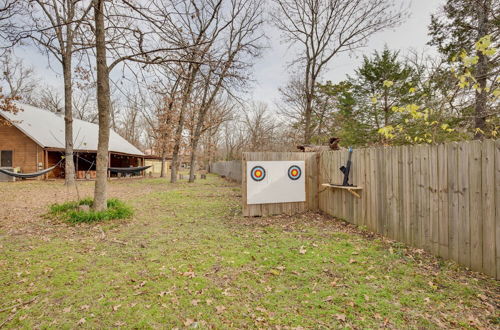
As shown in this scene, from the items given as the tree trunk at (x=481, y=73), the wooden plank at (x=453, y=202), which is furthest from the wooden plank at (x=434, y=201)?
the tree trunk at (x=481, y=73)

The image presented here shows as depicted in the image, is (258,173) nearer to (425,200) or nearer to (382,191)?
(382,191)

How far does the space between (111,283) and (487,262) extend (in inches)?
178

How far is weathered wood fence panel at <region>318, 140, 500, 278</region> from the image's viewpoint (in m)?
2.82

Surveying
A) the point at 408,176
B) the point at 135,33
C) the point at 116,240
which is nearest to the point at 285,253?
the point at 408,176

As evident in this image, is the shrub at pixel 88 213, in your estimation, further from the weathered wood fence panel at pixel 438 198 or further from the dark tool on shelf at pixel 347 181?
the weathered wood fence panel at pixel 438 198

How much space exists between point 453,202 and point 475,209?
0.26 metres

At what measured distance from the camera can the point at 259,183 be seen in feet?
19.4

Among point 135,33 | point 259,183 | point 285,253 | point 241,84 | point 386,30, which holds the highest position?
point 386,30

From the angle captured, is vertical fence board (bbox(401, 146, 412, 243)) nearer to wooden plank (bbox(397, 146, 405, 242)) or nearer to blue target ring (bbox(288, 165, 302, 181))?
wooden plank (bbox(397, 146, 405, 242))

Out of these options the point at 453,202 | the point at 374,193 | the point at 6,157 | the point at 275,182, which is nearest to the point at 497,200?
the point at 453,202

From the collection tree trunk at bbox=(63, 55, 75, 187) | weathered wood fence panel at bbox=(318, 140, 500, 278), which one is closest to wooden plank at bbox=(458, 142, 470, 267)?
weathered wood fence panel at bbox=(318, 140, 500, 278)

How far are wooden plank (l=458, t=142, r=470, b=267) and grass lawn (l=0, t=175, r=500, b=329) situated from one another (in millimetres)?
218

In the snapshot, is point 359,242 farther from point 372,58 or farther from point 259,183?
point 372,58

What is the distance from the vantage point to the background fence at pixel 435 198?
9.25 feet
